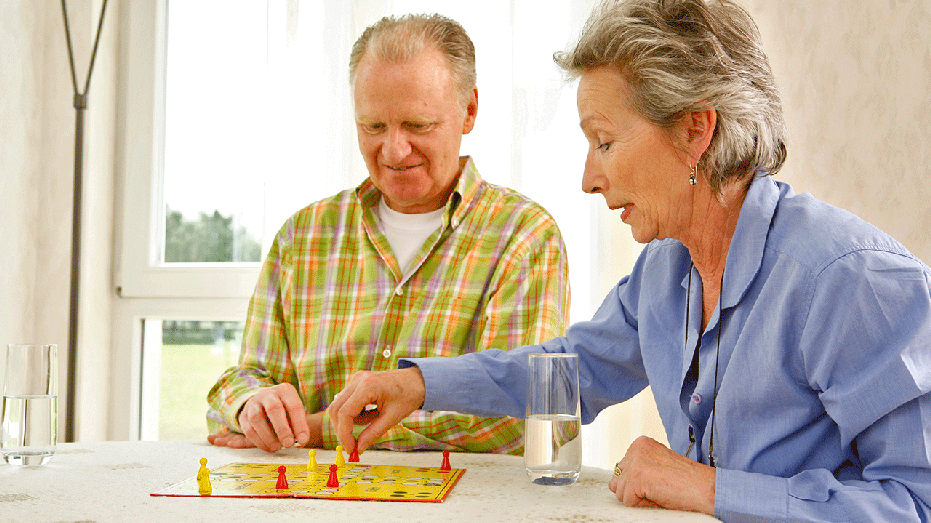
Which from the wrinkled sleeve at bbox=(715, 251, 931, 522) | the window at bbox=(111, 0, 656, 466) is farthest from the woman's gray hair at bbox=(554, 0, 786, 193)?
the window at bbox=(111, 0, 656, 466)

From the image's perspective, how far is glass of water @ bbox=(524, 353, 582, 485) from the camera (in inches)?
39.1

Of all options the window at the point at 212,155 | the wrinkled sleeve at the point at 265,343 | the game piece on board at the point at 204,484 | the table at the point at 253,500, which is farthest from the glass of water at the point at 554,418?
the window at the point at 212,155

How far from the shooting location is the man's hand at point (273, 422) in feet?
4.30

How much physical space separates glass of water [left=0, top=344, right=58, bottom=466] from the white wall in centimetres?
151

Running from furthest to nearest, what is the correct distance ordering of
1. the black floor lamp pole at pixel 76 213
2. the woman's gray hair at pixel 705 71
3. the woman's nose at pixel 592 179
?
the black floor lamp pole at pixel 76 213 < the woman's nose at pixel 592 179 < the woman's gray hair at pixel 705 71

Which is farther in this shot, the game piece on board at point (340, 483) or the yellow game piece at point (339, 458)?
the yellow game piece at point (339, 458)

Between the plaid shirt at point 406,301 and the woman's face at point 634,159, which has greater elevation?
the woman's face at point 634,159

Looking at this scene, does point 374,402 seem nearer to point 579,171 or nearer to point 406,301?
point 406,301

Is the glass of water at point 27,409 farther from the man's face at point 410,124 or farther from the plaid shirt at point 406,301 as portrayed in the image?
the man's face at point 410,124

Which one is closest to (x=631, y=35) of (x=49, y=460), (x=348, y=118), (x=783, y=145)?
(x=783, y=145)

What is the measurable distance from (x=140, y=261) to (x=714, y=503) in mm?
2334

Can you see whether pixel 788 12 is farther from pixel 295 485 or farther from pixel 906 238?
pixel 295 485

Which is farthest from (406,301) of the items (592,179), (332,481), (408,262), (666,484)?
(666,484)

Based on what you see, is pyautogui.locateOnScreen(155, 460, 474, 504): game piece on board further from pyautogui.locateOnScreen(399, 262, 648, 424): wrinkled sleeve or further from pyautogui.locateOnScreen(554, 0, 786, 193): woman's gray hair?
pyautogui.locateOnScreen(554, 0, 786, 193): woman's gray hair
